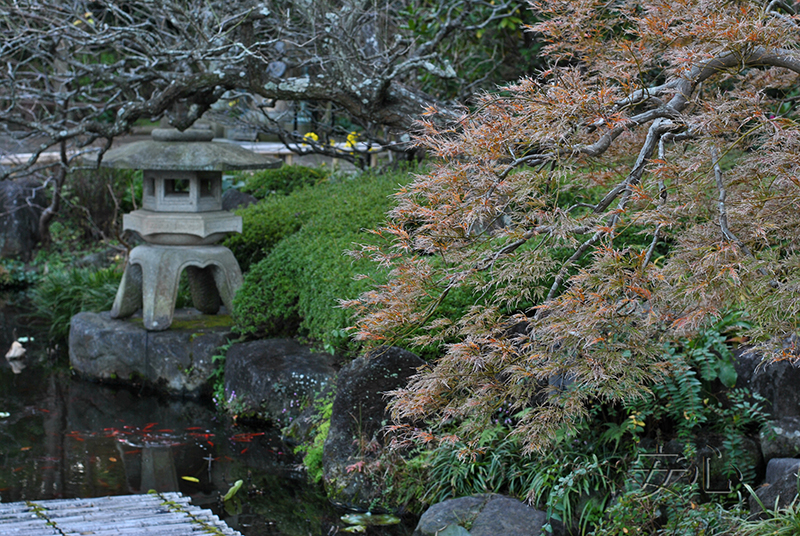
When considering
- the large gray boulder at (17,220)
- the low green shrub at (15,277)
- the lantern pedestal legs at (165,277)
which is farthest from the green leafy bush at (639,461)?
the large gray boulder at (17,220)

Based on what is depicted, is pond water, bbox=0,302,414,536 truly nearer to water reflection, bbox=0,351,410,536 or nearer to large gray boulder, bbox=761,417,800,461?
water reflection, bbox=0,351,410,536

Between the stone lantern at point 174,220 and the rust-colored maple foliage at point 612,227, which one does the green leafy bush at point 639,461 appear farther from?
the stone lantern at point 174,220

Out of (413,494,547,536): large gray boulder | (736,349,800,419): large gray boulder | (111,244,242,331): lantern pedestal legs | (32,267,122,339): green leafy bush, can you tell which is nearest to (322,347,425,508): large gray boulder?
(413,494,547,536): large gray boulder

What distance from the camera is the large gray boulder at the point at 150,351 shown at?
6699 millimetres

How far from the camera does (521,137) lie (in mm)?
2779

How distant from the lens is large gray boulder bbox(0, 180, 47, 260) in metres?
11.1

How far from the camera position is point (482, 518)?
12.7ft

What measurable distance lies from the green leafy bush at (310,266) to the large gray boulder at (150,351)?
459mm

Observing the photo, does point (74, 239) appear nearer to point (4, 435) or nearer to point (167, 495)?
point (4, 435)

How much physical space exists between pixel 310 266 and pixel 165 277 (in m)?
1.55

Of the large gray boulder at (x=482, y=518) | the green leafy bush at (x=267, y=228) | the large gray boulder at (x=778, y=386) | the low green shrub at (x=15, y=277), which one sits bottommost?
the large gray boulder at (x=482, y=518)

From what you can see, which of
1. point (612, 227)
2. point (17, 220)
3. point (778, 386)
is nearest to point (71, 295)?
point (17, 220)

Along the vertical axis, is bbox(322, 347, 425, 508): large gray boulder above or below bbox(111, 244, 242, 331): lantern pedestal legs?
below

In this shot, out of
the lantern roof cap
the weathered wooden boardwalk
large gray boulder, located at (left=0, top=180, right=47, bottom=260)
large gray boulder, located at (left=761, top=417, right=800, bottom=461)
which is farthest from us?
large gray boulder, located at (left=0, top=180, right=47, bottom=260)
